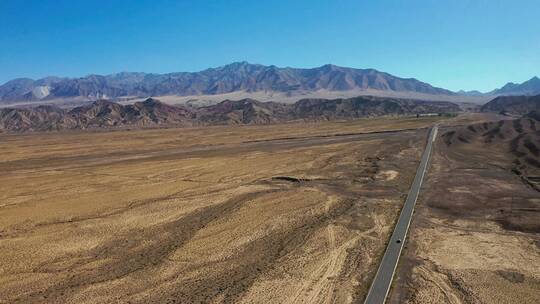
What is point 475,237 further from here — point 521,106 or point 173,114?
point 521,106

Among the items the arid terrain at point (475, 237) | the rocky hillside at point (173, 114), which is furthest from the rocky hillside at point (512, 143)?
the rocky hillside at point (173, 114)

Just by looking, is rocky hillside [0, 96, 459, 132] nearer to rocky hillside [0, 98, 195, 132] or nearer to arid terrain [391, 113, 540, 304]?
rocky hillside [0, 98, 195, 132]

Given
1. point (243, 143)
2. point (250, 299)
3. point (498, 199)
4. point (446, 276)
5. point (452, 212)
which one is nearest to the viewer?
point (250, 299)

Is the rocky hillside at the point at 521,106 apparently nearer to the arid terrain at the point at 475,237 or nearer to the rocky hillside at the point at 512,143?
the rocky hillside at the point at 512,143

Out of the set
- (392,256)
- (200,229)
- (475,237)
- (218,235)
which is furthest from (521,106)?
(218,235)

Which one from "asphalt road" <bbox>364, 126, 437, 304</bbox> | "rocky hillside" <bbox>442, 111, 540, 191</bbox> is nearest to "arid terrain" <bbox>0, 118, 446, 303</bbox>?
"asphalt road" <bbox>364, 126, 437, 304</bbox>

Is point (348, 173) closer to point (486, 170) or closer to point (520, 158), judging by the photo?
point (486, 170)

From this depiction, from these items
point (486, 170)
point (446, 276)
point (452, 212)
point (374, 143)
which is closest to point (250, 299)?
point (446, 276)
